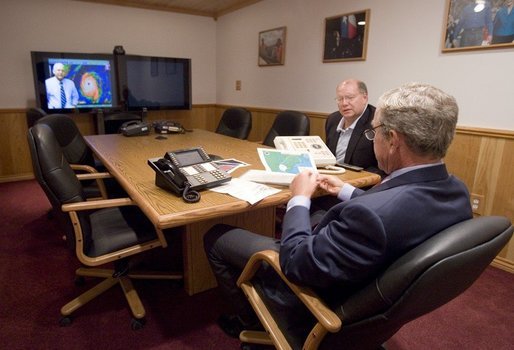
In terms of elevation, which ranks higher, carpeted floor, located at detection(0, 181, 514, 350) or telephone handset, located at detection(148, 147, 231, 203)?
telephone handset, located at detection(148, 147, 231, 203)

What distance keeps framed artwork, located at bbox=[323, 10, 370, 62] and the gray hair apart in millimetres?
2351

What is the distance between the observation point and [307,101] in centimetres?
375

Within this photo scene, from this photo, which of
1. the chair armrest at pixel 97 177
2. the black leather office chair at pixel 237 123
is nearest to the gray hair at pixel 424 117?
the chair armrest at pixel 97 177

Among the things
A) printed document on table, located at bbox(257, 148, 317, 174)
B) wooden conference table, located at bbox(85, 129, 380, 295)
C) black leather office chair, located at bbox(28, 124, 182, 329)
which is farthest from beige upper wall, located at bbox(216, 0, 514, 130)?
black leather office chair, located at bbox(28, 124, 182, 329)

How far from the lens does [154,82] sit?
465 cm

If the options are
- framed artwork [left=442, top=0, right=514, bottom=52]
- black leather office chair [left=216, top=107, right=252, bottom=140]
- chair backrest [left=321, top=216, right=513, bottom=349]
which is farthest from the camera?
black leather office chair [left=216, top=107, right=252, bottom=140]

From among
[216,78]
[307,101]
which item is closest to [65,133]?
[307,101]

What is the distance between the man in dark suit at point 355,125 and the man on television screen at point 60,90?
3.37 metres

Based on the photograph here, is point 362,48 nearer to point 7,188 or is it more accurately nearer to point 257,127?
point 257,127

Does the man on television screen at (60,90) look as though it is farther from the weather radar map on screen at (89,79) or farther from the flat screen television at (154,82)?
the flat screen television at (154,82)

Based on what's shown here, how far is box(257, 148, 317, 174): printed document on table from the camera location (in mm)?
1674

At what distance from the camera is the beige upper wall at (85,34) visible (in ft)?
13.0

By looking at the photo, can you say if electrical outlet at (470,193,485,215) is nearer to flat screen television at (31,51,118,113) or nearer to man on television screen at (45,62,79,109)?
flat screen television at (31,51,118,113)

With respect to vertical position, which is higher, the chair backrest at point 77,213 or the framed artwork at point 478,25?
the framed artwork at point 478,25
